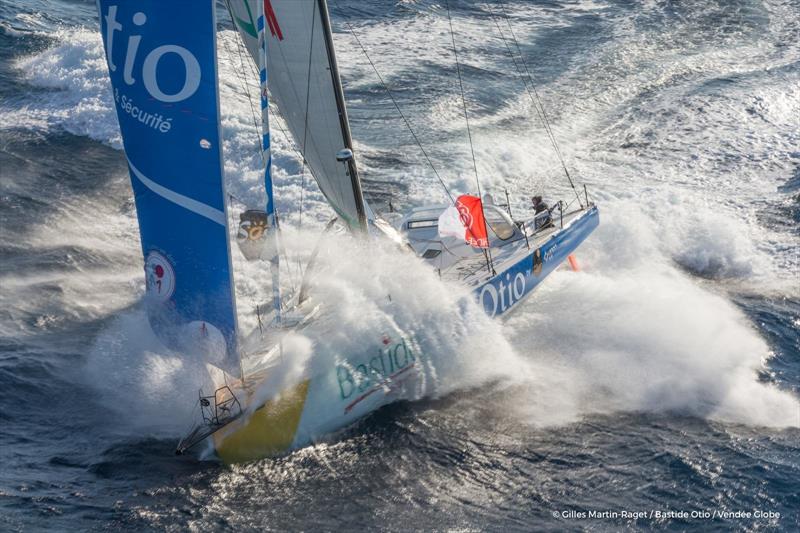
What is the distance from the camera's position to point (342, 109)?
1156cm

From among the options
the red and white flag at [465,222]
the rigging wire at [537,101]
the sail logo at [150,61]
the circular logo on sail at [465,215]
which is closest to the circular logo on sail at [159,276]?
the sail logo at [150,61]

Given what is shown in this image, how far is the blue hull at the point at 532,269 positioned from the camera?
13195 mm

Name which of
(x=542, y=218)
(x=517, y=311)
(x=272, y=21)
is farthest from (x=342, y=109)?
(x=542, y=218)

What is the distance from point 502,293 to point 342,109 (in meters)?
3.68

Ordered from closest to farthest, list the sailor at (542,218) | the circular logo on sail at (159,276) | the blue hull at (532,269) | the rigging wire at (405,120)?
the circular logo on sail at (159,276)
the blue hull at (532,269)
the sailor at (542,218)
the rigging wire at (405,120)

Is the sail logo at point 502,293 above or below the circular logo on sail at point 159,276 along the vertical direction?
below

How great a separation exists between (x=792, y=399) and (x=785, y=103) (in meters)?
11.3

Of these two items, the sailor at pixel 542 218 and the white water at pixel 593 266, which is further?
the sailor at pixel 542 218

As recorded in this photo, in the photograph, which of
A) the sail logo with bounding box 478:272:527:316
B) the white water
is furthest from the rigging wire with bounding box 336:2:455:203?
Answer: the sail logo with bounding box 478:272:527:316

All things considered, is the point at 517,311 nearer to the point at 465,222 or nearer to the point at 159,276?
the point at 465,222

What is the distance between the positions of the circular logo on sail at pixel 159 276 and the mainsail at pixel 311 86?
9.06 ft

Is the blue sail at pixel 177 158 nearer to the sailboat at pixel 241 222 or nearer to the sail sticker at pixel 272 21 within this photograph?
the sailboat at pixel 241 222

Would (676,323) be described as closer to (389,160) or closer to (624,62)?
(389,160)

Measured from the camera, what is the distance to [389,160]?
18.6 metres
